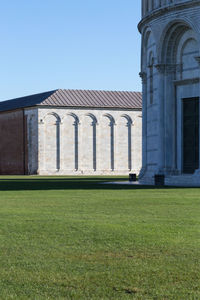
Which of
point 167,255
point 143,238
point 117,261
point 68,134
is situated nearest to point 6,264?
point 117,261

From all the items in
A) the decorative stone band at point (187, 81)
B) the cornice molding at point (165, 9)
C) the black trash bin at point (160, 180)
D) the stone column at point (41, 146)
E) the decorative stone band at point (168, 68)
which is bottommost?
the black trash bin at point (160, 180)

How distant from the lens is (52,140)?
79.2 m

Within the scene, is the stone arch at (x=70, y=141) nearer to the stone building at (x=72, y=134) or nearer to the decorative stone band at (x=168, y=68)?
the stone building at (x=72, y=134)

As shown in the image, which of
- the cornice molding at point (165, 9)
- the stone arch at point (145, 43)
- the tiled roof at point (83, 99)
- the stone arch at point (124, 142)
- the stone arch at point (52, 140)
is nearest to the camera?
the cornice molding at point (165, 9)

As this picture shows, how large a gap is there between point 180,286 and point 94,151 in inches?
2926

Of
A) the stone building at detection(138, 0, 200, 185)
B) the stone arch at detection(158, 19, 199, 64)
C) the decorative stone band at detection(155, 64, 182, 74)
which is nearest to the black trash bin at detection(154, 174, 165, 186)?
the stone building at detection(138, 0, 200, 185)

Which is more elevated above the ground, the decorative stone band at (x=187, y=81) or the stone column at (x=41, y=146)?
the decorative stone band at (x=187, y=81)

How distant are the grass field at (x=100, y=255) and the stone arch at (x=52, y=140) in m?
62.1

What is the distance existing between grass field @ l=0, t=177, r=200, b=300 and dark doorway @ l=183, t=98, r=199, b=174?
2056cm

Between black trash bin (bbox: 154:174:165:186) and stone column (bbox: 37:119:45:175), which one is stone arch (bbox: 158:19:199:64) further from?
stone column (bbox: 37:119:45:175)

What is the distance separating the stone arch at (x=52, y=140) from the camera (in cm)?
7856

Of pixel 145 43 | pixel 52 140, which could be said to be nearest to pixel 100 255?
pixel 145 43

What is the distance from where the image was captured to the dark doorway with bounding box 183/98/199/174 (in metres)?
37.2

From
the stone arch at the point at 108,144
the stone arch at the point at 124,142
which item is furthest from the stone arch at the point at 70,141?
the stone arch at the point at 124,142
